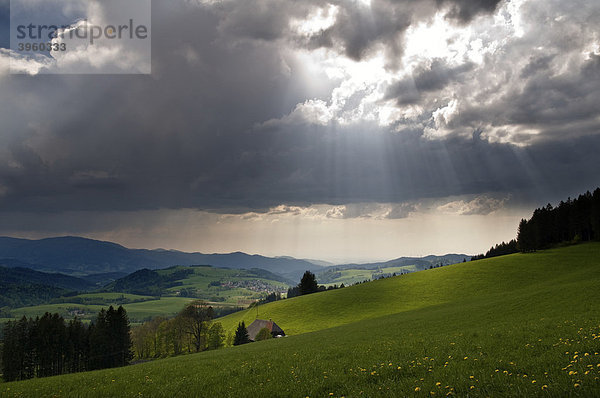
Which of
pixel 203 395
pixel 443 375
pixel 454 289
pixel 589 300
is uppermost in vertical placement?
pixel 443 375

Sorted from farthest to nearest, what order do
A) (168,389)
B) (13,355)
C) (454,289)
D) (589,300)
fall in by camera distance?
(454,289) → (13,355) → (589,300) → (168,389)

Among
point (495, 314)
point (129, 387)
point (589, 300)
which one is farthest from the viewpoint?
point (495, 314)

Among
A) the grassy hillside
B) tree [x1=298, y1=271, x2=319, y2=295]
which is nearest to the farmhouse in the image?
the grassy hillside

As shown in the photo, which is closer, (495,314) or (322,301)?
(495,314)

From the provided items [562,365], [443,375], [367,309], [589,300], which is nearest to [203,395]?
[443,375]

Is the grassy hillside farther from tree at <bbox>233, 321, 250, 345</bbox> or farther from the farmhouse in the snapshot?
tree at <bbox>233, 321, 250, 345</bbox>

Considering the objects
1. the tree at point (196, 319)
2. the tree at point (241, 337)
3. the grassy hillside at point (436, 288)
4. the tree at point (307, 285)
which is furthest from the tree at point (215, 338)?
the tree at point (307, 285)

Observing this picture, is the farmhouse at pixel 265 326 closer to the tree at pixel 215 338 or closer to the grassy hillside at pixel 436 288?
the grassy hillside at pixel 436 288

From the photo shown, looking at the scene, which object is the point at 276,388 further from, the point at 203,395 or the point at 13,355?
the point at 13,355

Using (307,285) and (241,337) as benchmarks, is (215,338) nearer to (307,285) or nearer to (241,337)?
(241,337)

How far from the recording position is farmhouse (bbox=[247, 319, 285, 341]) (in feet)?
284

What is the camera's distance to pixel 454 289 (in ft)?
274

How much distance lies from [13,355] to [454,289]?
102 m

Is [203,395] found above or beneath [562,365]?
beneath
